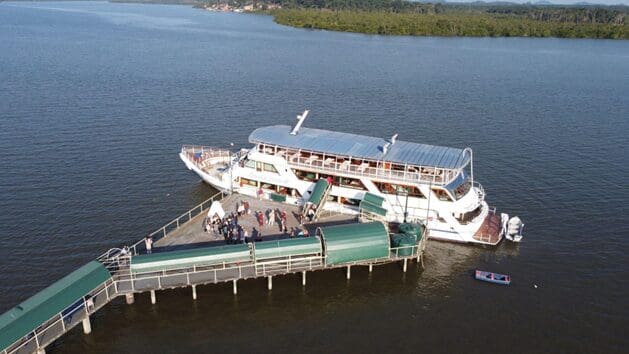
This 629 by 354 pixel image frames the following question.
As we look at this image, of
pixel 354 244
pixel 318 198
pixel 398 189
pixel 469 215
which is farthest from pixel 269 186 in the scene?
pixel 469 215

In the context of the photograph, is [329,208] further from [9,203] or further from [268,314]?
[9,203]

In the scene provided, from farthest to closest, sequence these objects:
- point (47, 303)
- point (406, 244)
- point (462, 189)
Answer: point (462, 189) → point (406, 244) → point (47, 303)

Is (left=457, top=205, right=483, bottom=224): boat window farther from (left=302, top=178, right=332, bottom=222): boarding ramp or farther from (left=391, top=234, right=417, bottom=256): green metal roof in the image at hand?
(left=302, top=178, right=332, bottom=222): boarding ramp

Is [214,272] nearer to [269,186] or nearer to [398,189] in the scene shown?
[269,186]

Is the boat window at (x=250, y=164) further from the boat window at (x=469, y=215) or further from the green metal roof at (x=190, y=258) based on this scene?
the boat window at (x=469, y=215)

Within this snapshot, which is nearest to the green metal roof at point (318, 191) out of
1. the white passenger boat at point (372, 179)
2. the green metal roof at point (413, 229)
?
the white passenger boat at point (372, 179)

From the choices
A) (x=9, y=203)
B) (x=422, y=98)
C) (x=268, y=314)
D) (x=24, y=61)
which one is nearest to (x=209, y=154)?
(x=9, y=203)
